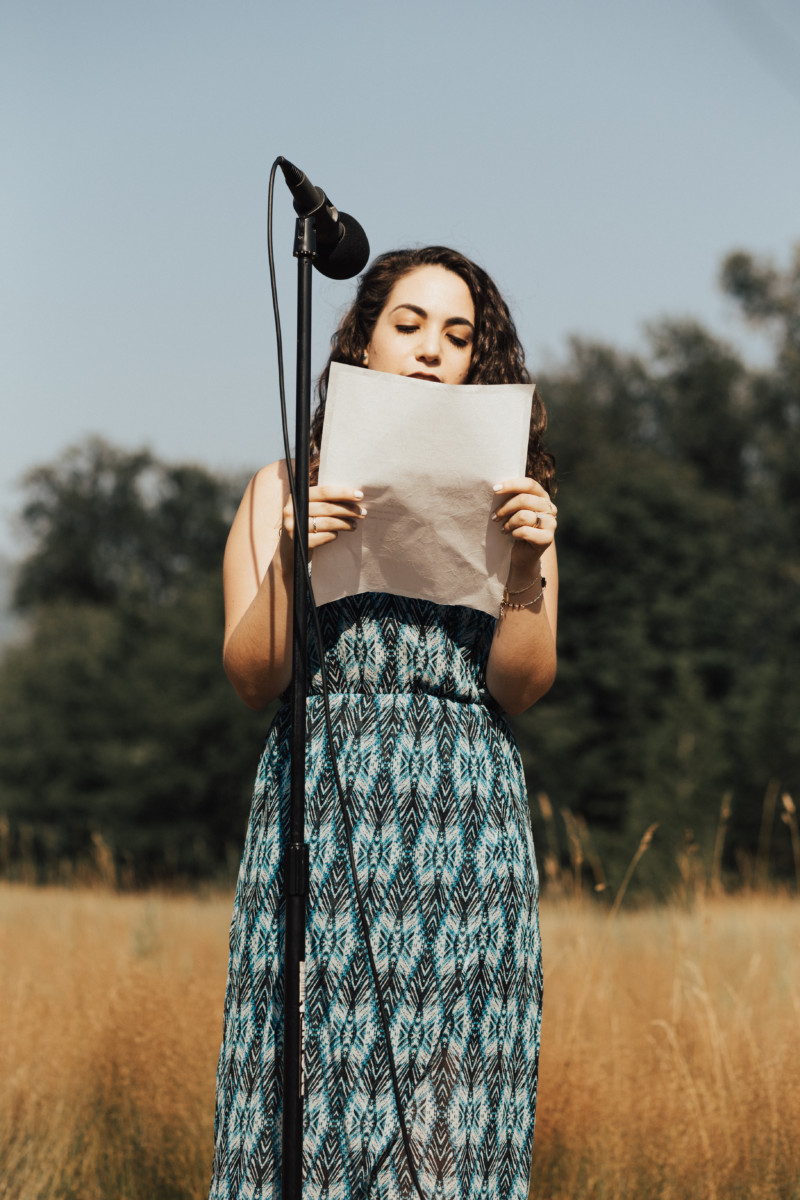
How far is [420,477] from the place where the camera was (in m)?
1.63

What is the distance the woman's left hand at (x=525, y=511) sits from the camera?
1.62 m

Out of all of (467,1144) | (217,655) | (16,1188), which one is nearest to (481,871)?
(467,1144)

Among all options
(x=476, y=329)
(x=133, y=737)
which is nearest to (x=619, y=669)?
(x=133, y=737)

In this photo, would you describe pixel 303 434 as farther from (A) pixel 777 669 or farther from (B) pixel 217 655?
(B) pixel 217 655

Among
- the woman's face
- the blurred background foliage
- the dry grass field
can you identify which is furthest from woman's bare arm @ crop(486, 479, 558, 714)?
the blurred background foliage

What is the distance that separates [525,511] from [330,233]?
1.82 ft

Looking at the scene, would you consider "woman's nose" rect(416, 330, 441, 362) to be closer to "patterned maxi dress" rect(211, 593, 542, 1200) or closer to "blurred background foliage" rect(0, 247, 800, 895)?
"patterned maxi dress" rect(211, 593, 542, 1200)

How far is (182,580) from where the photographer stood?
114 feet

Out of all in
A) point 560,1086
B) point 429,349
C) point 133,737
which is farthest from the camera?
point 133,737

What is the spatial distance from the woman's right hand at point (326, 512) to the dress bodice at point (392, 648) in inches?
8.4

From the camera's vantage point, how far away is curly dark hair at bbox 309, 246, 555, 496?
204 cm

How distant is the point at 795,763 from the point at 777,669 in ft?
5.92

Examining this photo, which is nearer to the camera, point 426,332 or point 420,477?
point 420,477

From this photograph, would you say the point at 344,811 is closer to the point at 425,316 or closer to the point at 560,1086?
the point at 425,316
